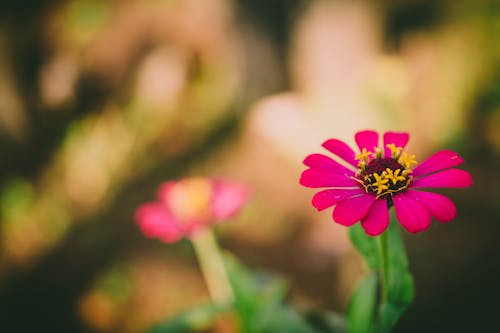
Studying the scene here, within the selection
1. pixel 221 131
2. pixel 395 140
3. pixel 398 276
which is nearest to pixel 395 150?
pixel 395 140

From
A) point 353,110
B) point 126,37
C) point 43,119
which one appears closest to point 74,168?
point 43,119

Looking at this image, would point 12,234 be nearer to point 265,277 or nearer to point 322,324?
point 265,277

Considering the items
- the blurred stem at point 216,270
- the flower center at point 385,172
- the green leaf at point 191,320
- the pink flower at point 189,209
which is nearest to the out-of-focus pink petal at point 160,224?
the pink flower at point 189,209

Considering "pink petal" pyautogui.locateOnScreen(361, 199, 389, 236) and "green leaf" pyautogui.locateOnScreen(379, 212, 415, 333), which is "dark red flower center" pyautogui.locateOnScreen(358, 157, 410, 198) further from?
"green leaf" pyautogui.locateOnScreen(379, 212, 415, 333)

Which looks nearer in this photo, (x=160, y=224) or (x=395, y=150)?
(x=395, y=150)

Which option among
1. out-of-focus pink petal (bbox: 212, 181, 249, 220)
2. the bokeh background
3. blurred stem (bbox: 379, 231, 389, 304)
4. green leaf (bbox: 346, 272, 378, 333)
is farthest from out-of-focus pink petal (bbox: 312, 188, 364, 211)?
the bokeh background

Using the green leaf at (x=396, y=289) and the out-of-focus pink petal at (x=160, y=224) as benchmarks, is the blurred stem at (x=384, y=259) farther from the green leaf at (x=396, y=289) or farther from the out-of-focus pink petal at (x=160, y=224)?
the out-of-focus pink petal at (x=160, y=224)

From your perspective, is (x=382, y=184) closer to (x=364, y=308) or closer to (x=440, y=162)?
(x=440, y=162)
